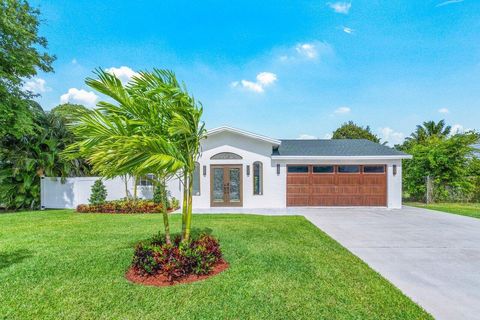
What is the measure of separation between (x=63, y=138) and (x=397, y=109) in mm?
21842

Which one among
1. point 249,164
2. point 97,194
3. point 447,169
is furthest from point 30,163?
point 447,169

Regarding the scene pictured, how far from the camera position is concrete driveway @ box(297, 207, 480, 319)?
362cm

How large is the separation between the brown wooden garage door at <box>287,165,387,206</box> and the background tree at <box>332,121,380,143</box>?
21106mm

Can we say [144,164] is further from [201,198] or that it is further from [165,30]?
[165,30]

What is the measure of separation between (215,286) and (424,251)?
5276 millimetres

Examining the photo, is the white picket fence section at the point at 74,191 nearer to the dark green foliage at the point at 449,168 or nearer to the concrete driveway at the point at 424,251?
the concrete driveway at the point at 424,251

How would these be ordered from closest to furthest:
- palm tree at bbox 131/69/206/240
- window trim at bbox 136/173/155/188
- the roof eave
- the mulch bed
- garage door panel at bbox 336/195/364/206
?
the mulch bed → window trim at bbox 136/173/155/188 → palm tree at bbox 131/69/206/240 → the roof eave → garage door panel at bbox 336/195/364/206

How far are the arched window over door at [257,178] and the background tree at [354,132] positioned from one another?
2389 centimetres

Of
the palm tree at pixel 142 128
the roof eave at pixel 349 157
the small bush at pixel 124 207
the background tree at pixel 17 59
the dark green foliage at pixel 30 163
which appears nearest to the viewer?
the palm tree at pixel 142 128

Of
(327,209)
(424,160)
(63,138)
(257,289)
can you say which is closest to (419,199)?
(424,160)

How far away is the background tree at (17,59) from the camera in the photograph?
1061 cm

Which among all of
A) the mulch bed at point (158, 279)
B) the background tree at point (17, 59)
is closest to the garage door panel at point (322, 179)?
the mulch bed at point (158, 279)

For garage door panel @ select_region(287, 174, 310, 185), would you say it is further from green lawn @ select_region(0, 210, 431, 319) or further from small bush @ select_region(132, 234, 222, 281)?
small bush @ select_region(132, 234, 222, 281)

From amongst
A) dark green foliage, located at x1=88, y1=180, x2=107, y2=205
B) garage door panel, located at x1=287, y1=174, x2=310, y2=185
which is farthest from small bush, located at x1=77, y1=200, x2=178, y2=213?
garage door panel, located at x1=287, y1=174, x2=310, y2=185
